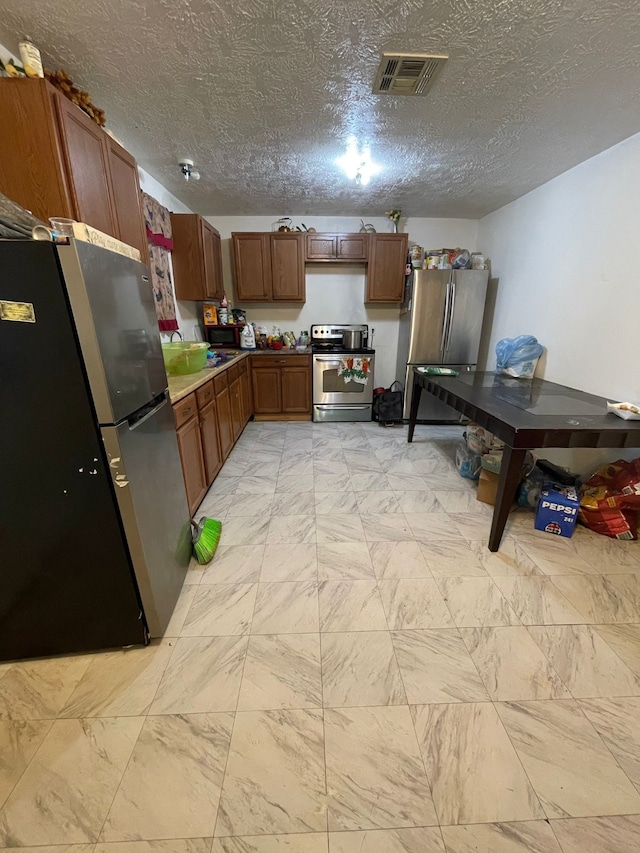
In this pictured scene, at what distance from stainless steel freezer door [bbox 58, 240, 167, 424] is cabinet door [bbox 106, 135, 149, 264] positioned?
27.9 inches

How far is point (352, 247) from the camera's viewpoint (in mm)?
3869

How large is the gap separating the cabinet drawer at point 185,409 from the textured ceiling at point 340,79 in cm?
157

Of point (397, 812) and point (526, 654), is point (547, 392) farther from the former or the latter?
point (397, 812)

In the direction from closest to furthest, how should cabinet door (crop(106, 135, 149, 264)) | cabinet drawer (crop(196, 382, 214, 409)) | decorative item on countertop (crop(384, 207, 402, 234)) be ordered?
cabinet door (crop(106, 135, 149, 264)) < cabinet drawer (crop(196, 382, 214, 409)) < decorative item on countertop (crop(384, 207, 402, 234))

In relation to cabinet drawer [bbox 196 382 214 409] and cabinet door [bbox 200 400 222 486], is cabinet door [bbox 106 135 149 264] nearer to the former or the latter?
cabinet drawer [bbox 196 382 214 409]

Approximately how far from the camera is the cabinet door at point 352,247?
383 centimetres

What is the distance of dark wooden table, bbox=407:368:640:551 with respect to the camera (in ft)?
5.58

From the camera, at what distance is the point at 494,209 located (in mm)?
3684

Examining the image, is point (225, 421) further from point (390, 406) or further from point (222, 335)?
point (390, 406)

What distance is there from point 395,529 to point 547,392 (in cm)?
158

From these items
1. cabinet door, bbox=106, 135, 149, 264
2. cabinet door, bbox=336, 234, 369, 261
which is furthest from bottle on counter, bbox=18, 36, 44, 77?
cabinet door, bbox=336, 234, 369, 261

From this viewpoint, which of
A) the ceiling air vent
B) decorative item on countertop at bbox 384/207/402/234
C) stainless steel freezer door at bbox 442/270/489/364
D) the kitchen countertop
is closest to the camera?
the ceiling air vent

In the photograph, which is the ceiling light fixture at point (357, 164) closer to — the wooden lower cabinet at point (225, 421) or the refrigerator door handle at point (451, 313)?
the refrigerator door handle at point (451, 313)

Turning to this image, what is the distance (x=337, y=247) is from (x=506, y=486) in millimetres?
3287
